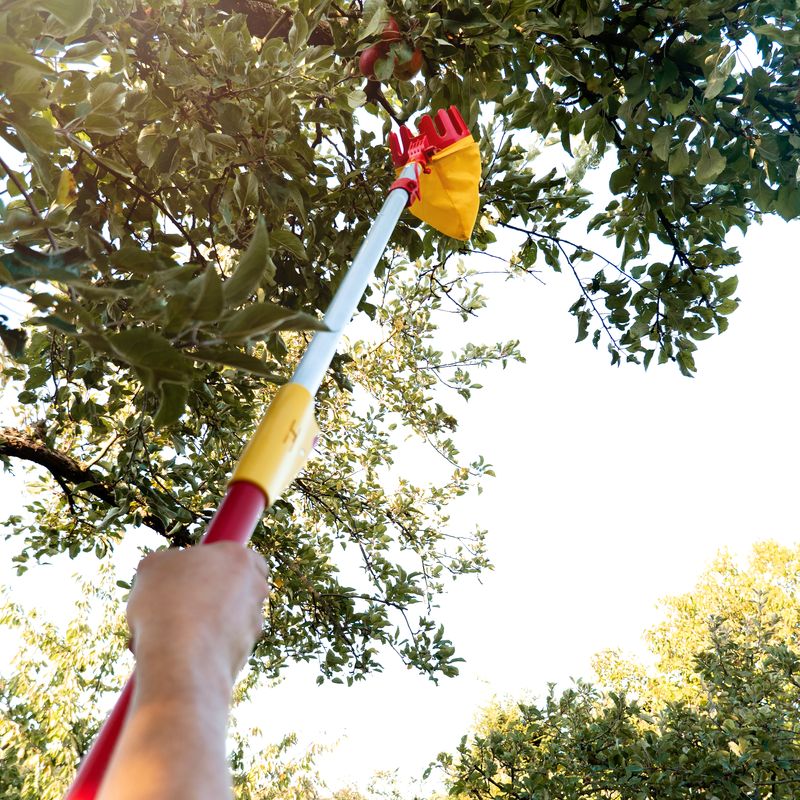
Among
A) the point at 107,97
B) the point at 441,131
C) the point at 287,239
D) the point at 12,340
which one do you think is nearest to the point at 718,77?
the point at 441,131

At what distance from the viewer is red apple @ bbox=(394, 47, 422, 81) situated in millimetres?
2500

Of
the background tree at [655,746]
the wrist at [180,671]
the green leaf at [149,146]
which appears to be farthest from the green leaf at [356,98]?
the background tree at [655,746]

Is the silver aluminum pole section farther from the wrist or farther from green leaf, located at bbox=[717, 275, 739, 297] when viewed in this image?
green leaf, located at bbox=[717, 275, 739, 297]

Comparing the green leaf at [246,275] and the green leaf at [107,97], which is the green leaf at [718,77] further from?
the green leaf at [246,275]

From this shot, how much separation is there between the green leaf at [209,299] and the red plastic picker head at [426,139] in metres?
1.17

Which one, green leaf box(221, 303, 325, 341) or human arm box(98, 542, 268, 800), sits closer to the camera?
human arm box(98, 542, 268, 800)

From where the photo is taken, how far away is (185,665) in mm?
647

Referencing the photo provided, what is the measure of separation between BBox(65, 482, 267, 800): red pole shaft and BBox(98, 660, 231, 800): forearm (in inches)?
3.1

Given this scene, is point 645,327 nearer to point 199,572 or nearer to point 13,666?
point 199,572

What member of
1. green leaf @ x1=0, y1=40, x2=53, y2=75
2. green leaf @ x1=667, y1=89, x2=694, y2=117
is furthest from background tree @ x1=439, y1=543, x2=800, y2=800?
green leaf @ x1=0, y1=40, x2=53, y2=75

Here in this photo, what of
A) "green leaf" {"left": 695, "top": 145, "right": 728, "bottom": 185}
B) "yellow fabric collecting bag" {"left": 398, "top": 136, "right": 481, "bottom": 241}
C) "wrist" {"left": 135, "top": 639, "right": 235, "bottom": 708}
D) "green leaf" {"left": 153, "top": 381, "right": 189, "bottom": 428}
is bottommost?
"wrist" {"left": 135, "top": 639, "right": 235, "bottom": 708}

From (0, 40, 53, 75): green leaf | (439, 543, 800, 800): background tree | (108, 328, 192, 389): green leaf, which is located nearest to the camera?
(108, 328, 192, 389): green leaf

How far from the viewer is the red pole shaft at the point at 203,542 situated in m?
0.67

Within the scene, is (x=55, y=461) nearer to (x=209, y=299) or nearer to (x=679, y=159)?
(x=679, y=159)
